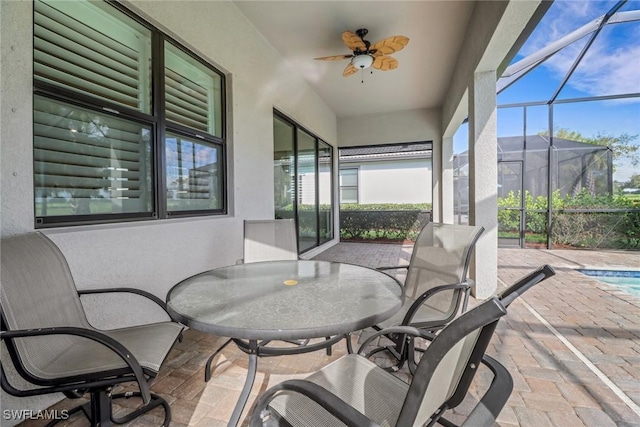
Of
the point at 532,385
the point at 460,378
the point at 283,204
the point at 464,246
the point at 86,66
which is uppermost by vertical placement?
the point at 86,66

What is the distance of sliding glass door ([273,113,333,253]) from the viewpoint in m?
4.76

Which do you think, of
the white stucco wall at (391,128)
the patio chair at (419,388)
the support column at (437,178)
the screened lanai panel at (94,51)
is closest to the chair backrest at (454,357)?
the patio chair at (419,388)

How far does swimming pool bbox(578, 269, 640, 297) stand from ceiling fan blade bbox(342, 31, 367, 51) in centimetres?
478

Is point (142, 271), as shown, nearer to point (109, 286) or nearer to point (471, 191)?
point (109, 286)

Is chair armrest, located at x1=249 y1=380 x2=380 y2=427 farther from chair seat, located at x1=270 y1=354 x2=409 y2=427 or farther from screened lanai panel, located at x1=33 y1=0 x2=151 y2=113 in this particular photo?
screened lanai panel, located at x1=33 y1=0 x2=151 y2=113

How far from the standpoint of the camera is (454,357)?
2.55 ft

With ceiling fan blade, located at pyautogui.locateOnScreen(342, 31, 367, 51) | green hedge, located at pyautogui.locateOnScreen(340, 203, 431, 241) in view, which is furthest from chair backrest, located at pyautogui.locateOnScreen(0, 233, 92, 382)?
green hedge, located at pyautogui.locateOnScreen(340, 203, 431, 241)

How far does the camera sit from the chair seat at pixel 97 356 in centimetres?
123

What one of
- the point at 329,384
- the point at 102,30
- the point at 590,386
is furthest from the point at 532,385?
the point at 102,30

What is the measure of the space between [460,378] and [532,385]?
4.66 feet

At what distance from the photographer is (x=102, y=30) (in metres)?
2.14

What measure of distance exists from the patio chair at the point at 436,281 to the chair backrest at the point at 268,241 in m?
1.24

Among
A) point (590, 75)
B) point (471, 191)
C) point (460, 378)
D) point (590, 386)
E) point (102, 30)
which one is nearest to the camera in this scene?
point (460, 378)

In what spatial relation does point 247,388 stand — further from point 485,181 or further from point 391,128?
point 391,128
